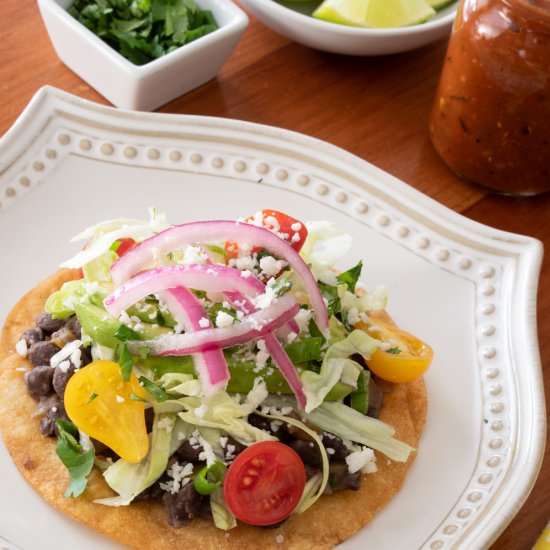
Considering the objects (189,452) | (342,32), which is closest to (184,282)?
(189,452)

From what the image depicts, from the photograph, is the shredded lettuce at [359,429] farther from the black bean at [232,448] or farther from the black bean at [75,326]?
the black bean at [75,326]

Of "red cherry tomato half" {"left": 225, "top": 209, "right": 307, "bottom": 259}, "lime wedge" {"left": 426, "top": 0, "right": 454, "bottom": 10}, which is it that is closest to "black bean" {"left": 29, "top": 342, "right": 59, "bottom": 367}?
"red cherry tomato half" {"left": 225, "top": 209, "right": 307, "bottom": 259}

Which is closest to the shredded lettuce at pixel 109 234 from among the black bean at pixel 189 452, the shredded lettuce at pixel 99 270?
the shredded lettuce at pixel 99 270

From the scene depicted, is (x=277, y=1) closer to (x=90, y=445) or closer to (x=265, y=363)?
(x=265, y=363)

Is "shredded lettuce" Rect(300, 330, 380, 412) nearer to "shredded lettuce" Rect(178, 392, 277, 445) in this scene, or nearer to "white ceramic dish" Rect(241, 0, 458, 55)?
"shredded lettuce" Rect(178, 392, 277, 445)

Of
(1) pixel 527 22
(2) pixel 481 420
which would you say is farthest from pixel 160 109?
(2) pixel 481 420

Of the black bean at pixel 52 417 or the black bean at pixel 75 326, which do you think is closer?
the black bean at pixel 52 417
